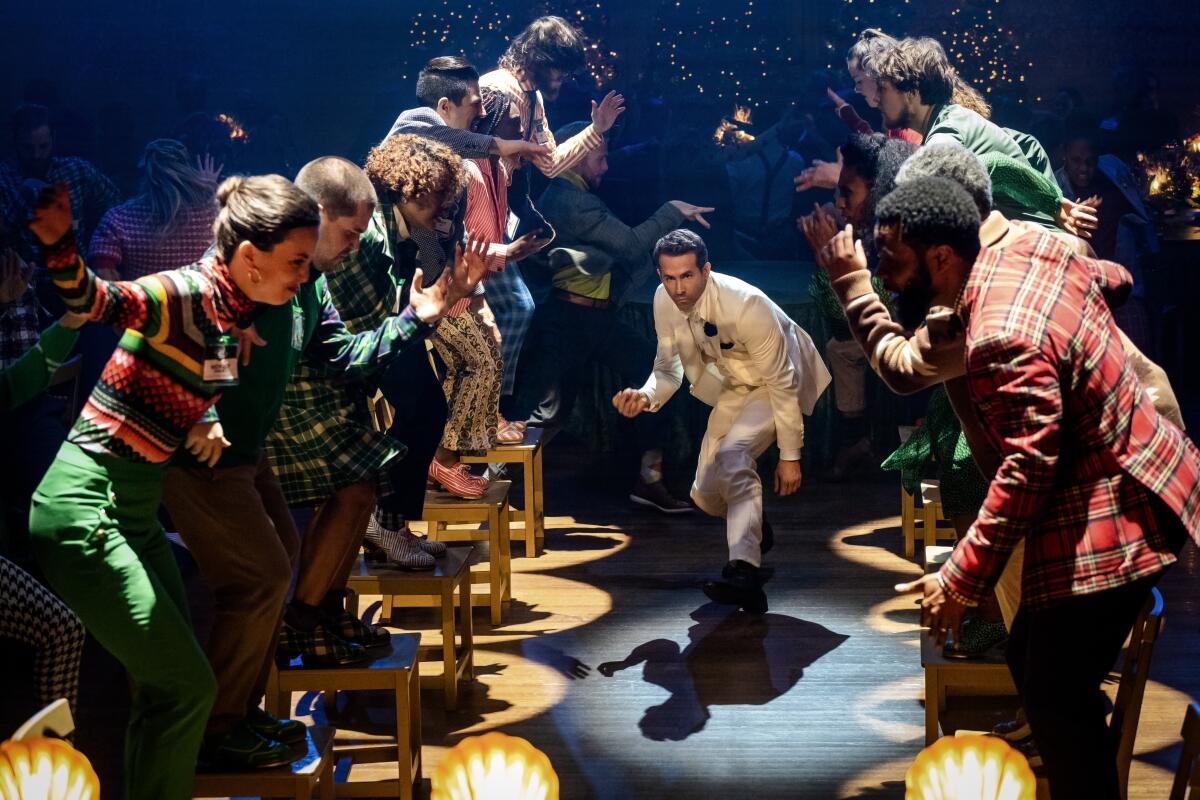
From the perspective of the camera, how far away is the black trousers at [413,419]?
4211 mm

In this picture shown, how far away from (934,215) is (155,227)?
3276 millimetres

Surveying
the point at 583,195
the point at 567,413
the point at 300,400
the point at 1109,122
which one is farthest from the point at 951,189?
the point at 1109,122

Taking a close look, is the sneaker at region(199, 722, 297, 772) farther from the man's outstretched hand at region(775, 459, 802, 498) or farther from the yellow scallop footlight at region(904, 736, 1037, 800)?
the man's outstretched hand at region(775, 459, 802, 498)

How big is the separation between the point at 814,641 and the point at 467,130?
2280 mm

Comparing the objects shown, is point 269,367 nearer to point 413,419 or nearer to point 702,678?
point 413,419

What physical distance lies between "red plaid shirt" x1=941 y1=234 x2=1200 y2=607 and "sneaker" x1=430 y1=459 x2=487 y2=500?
2615 millimetres

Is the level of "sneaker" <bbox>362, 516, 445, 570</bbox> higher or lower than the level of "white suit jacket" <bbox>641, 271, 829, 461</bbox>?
lower

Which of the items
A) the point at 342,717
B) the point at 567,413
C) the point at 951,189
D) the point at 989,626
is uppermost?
the point at 951,189

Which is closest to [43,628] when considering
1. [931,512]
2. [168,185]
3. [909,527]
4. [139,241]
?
[139,241]

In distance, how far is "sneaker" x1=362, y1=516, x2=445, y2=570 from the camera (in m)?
4.00

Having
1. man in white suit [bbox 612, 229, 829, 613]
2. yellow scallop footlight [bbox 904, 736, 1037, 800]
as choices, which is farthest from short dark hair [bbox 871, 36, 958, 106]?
yellow scallop footlight [bbox 904, 736, 1037, 800]

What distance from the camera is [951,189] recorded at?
8.39ft

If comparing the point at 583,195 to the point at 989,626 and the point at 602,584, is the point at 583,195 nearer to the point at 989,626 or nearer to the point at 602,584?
the point at 602,584

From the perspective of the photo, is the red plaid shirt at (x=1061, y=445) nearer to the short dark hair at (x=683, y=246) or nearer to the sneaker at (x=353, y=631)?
the sneaker at (x=353, y=631)
